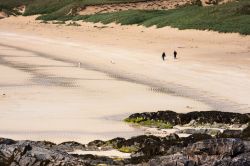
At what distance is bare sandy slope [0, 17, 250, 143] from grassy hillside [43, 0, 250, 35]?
1.42 metres

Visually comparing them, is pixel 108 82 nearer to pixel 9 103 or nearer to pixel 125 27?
pixel 9 103

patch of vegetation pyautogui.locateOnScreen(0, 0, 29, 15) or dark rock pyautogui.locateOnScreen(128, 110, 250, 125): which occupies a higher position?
patch of vegetation pyautogui.locateOnScreen(0, 0, 29, 15)

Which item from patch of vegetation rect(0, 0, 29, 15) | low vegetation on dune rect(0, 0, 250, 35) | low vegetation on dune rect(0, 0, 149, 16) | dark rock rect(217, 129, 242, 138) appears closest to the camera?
dark rock rect(217, 129, 242, 138)

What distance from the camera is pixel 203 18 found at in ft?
190

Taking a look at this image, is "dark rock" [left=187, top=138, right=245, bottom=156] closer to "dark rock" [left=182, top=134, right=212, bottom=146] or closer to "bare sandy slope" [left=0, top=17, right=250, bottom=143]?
"dark rock" [left=182, top=134, right=212, bottom=146]

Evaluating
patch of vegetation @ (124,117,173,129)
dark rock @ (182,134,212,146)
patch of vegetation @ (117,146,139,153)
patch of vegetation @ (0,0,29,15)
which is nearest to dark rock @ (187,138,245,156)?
dark rock @ (182,134,212,146)

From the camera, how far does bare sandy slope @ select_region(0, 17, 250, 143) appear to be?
19.5 m

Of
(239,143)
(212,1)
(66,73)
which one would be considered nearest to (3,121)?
(239,143)

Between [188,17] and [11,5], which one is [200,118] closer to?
[188,17]

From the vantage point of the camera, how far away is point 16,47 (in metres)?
53.2

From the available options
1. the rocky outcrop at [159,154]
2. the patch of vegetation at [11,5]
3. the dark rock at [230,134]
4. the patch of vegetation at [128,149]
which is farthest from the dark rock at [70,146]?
the patch of vegetation at [11,5]

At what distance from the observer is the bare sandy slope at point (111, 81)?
63.9ft

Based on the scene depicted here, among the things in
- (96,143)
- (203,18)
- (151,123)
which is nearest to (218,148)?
(96,143)

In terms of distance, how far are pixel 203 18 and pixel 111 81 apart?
29.6 meters
